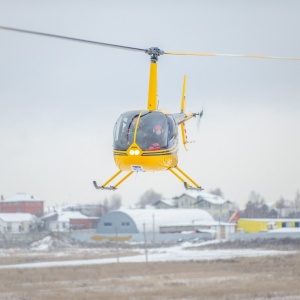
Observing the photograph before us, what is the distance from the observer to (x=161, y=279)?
7125cm

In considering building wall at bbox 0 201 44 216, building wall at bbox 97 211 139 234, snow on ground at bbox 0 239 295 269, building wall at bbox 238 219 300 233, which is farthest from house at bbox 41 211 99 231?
snow on ground at bbox 0 239 295 269

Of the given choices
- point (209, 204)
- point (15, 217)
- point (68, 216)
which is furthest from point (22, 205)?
point (209, 204)

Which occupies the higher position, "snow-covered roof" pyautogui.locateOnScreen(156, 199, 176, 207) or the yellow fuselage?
"snow-covered roof" pyautogui.locateOnScreen(156, 199, 176, 207)

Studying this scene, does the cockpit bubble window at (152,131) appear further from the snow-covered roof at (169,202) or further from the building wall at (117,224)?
the snow-covered roof at (169,202)

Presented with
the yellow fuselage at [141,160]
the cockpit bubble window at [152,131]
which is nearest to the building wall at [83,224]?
the cockpit bubble window at [152,131]

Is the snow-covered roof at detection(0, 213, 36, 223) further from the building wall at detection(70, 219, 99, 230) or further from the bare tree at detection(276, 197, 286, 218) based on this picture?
the bare tree at detection(276, 197, 286, 218)

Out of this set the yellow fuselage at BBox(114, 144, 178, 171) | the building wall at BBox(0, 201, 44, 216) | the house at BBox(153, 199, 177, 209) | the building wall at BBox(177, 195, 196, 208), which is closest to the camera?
the yellow fuselage at BBox(114, 144, 178, 171)

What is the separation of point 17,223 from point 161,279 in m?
80.1

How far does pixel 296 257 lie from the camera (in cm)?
8350

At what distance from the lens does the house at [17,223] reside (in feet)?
472

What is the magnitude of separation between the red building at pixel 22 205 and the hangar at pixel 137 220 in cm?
3727

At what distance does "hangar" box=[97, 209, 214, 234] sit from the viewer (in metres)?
131

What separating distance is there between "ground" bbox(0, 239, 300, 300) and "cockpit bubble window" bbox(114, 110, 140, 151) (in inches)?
1280

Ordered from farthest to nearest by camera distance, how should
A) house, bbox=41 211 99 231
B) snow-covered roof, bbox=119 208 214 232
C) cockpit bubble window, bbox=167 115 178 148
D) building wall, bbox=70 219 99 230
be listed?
house, bbox=41 211 99 231 → building wall, bbox=70 219 99 230 → snow-covered roof, bbox=119 208 214 232 → cockpit bubble window, bbox=167 115 178 148
